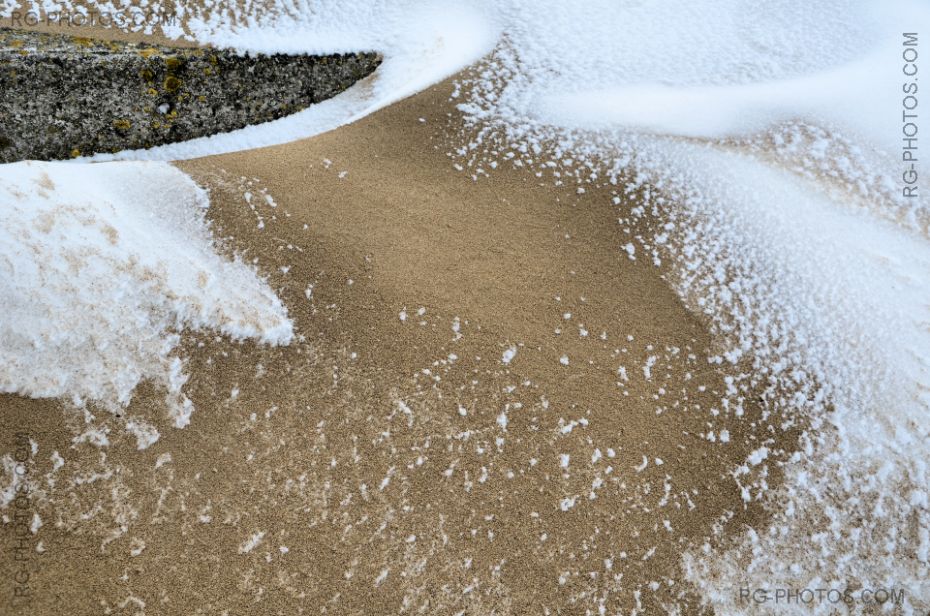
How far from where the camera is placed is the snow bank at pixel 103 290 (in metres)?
2.12

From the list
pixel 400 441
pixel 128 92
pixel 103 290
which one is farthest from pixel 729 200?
pixel 128 92

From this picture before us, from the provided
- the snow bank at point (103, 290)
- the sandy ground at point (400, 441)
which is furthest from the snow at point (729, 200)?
the sandy ground at point (400, 441)

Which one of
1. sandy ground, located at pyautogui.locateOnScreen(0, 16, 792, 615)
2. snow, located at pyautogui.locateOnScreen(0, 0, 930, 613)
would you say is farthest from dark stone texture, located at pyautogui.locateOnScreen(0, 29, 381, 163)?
sandy ground, located at pyautogui.locateOnScreen(0, 16, 792, 615)

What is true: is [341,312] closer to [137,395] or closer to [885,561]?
[137,395]

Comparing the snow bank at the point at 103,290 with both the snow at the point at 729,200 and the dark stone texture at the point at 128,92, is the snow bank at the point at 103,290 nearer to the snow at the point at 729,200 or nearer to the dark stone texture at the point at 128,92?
the snow at the point at 729,200

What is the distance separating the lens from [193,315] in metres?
2.35

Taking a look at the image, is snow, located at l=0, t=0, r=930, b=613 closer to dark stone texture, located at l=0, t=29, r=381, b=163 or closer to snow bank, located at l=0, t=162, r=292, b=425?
snow bank, located at l=0, t=162, r=292, b=425

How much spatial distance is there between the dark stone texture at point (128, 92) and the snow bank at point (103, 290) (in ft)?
2.96

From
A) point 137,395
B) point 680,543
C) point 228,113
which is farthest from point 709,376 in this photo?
point 228,113

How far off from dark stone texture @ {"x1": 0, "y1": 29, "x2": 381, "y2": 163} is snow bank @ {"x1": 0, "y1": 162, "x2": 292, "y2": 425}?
35.5 inches

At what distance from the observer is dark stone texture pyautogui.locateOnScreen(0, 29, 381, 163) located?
3.15 meters

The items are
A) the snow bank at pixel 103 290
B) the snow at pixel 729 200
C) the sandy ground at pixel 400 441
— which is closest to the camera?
the sandy ground at pixel 400 441

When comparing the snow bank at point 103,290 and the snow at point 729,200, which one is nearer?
the snow bank at point 103,290

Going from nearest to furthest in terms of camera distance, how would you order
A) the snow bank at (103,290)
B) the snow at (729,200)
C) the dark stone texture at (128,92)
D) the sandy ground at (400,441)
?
the sandy ground at (400,441) < the snow bank at (103,290) < the snow at (729,200) < the dark stone texture at (128,92)
